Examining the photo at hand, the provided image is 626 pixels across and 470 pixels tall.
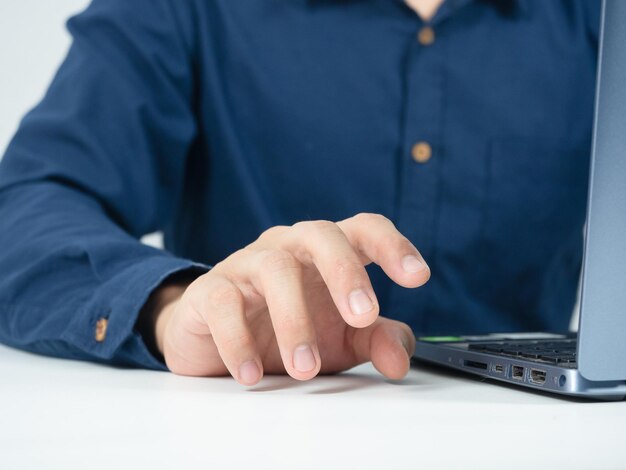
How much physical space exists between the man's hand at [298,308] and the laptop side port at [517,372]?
0.28ft

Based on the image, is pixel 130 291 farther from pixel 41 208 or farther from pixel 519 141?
pixel 519 141

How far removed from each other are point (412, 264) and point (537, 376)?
11 cm

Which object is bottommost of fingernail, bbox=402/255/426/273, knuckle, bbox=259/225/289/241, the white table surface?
the white table surface

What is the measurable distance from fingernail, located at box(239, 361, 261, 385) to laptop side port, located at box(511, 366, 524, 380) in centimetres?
18

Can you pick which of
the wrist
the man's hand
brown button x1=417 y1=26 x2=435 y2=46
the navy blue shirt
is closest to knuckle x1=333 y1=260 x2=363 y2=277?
the man's hand

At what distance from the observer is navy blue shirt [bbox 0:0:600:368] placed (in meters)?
1.14

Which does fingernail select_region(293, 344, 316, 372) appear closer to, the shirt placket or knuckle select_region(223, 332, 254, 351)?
knuckle select_region(223, 332, 254, 351)

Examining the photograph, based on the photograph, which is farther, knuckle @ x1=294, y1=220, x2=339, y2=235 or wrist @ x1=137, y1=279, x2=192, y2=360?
wrist @ x1=137, y1=279, x2=192, y2=360

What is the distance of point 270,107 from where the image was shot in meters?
1.19

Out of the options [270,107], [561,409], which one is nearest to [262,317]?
[561,409]

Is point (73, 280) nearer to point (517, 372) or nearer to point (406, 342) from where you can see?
point (406, 342)

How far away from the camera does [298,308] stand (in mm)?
560

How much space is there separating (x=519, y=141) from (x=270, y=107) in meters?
0.38

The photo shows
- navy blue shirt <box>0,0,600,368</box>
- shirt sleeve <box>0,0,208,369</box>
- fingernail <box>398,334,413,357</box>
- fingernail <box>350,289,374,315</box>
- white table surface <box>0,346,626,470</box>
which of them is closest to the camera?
white table surface <box>0,346,626,470</box>
